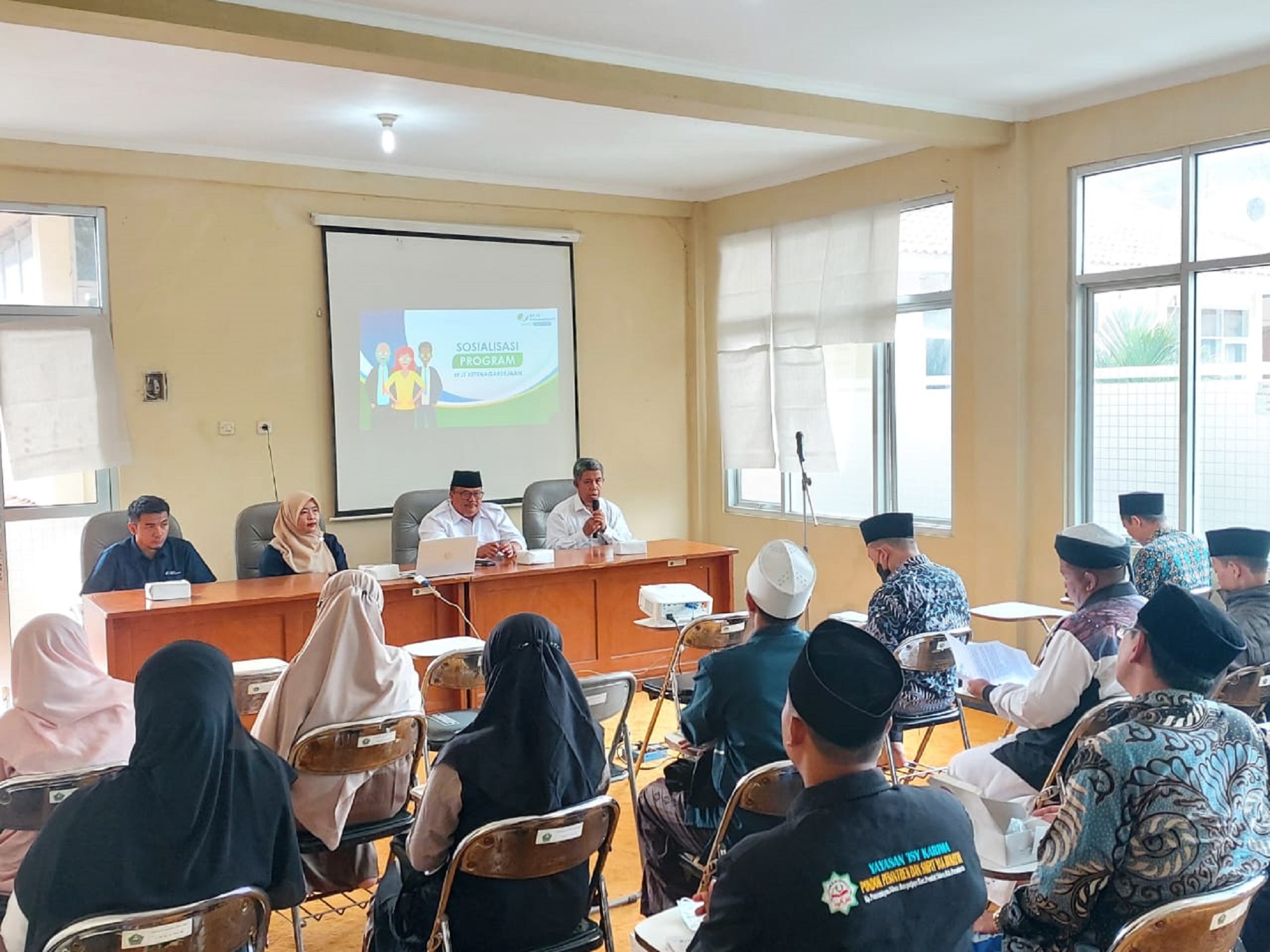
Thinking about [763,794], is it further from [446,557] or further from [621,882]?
[446,557]

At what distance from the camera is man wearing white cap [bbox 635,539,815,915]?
8.67ft

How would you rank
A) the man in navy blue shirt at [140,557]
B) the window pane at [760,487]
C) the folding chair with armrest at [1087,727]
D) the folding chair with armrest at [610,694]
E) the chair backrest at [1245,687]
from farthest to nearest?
the window pane at [760,487] < the man in navy blue shirt at [140,557] < the folding chair with armrest at [610,694] < the chair backrest at [1245,687] < the folding chair with armrest at [1087,727]

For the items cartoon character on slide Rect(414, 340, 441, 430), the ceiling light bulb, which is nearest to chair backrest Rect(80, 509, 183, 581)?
cartoon character on slide Rect(414, 340, 441, 430)

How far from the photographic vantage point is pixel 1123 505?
4477mm

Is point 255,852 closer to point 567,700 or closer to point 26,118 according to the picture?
point 567,700

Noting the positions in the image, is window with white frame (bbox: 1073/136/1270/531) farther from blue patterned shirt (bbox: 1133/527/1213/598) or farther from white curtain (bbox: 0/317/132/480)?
white curtain (bbox: 0/317/132/480)

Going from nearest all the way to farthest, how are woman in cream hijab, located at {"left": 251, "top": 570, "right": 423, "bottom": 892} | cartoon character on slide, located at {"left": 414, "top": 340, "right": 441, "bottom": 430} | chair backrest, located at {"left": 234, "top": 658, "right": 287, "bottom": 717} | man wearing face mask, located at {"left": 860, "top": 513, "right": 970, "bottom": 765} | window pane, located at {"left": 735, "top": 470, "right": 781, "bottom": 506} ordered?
woman in cream hijab, located at {"left": 251, "top": 570, "right": 423, "bottom": 892} < chair backrest, located at {"left": 234, "top": 658, "right": 287, "bottom": 717} < man wearing face mask, located at {"left": 860, "top": 513, "right": 970, "bottom": 765} < cartoon character on slide, located at {"left": 414, "top": 340, "right": 441, "bottom": 430} < window pane, located at {"left": 735, "top": 470, "right": 781, "bottom": 506}

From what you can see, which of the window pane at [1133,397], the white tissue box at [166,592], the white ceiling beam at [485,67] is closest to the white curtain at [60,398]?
the white tissue box at [166,592]

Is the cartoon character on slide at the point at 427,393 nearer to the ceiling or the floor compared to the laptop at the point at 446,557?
nearer to the ceiling

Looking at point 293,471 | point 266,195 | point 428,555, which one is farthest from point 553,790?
point 266,195

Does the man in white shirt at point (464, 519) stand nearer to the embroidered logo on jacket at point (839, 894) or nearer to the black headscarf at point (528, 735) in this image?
the black headscarf at point (528, 735)

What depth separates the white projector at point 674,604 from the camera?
4500mm

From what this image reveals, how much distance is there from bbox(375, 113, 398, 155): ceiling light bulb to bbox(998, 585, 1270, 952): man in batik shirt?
4.63 m

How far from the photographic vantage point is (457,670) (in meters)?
3.51
